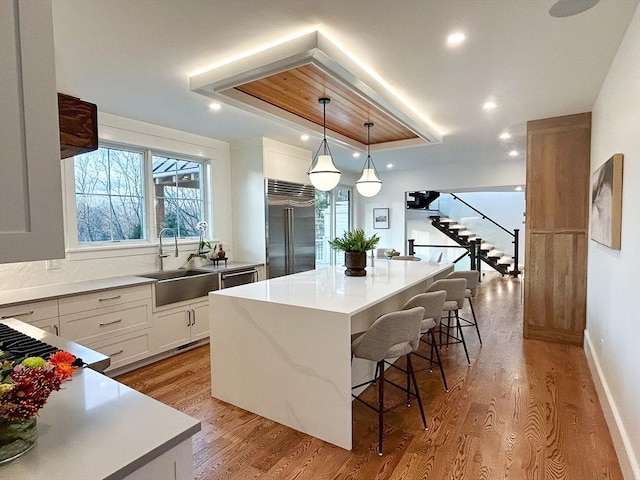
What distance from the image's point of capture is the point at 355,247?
345 cm

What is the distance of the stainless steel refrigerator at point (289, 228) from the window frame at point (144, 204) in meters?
0.84

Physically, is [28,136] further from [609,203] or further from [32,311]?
[609,203]

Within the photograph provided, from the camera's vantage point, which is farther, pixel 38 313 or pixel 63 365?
pixel 38 313

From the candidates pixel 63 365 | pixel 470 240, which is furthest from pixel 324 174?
pixel 470 240

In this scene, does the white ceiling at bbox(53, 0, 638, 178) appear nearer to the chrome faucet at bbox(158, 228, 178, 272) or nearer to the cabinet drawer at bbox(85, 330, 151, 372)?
the chrome faucet at bbox(158, 228, 178, 272)

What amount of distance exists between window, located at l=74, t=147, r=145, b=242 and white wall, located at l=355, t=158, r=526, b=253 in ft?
14.3

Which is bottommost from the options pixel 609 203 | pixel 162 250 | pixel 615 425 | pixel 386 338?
pixel 615 425

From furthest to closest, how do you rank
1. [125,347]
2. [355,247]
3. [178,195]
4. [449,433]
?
[178,195]
[355,247]
[125,347]
[449,433]

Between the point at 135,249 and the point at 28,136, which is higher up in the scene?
the point at 28,136

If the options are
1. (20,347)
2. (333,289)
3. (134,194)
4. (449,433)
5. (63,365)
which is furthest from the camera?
(134,194)

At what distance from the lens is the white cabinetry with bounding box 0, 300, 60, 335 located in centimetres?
263

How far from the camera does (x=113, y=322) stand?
3.25 metres

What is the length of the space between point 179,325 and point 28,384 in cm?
313

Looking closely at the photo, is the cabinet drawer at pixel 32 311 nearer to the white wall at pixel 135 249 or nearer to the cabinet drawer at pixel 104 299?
the cabinet drawer at pixel 104 299
